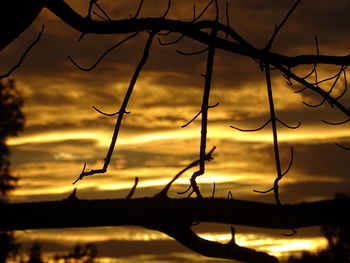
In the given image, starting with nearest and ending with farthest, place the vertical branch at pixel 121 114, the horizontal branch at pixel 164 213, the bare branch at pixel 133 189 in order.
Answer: the horizontal branch at pixel 164 213 < the vertical branch at pixel 121 114 < the bare branch at pixel 133 189

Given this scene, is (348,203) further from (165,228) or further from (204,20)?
(204,20)

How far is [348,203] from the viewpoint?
3098 mm

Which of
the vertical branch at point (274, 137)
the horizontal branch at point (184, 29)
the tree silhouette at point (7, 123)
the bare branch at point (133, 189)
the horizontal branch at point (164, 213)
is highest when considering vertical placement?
the tree silhouette at point (7, 123)

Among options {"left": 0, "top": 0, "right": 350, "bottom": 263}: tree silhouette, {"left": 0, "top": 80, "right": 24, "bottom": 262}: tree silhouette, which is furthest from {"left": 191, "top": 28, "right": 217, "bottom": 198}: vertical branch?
{"left": 0, "top": 80, "right": 24, "bottom": 262}: tree silhouette

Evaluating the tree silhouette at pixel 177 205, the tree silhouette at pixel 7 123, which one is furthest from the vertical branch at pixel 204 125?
the tree silhouette at pixel 7 123

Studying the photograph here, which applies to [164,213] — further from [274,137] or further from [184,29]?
[184,29]

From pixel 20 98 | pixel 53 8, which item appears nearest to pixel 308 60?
pixel 53 8

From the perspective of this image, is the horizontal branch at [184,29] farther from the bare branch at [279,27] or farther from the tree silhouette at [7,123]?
the tree silhouette at [7,123]

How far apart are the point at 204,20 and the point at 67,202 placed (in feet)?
4.22

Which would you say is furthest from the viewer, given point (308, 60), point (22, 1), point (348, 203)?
point (308, 60)

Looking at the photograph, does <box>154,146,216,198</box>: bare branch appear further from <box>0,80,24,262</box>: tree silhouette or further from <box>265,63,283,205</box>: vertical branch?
Result: <box>0,80,24,262</box>: tree silhouette

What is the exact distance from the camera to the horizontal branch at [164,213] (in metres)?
3.10

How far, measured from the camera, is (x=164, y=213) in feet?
10.3

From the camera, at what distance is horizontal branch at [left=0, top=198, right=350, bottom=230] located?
310 centimetres
